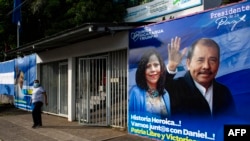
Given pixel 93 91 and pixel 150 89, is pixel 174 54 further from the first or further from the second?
pixel 93 91

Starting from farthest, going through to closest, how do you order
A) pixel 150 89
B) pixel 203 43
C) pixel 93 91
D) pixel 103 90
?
pixel 93 91 < pixel 103 90 < pixel 150 89 < pixel 203 43

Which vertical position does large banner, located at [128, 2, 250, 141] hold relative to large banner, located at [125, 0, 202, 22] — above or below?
below

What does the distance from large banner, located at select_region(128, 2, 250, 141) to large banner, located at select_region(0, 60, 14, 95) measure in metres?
14.9

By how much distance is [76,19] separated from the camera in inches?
864

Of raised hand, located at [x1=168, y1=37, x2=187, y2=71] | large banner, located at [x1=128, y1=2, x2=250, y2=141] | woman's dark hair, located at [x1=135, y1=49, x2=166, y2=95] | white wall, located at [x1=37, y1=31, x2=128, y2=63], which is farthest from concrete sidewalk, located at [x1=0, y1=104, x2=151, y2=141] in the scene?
white wall, located at [x1=37, y1=31, x2=128, y2=63]

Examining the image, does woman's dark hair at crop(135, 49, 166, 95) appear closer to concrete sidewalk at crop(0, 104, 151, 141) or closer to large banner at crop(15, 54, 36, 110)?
concrete sidewalk at crop(0, 104, 151, 141)

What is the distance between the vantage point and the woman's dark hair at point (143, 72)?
1025 cm

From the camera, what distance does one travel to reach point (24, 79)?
2178 cm

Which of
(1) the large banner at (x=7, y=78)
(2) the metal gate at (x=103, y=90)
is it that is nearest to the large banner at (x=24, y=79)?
(1) the large banner at (x=7, y=78)

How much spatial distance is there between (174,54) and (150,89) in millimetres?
1426

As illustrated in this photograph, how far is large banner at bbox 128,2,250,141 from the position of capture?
25.9 feet

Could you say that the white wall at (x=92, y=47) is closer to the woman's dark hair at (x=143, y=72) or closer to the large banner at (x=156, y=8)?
the woman's dark hair at (x=143, y=72)

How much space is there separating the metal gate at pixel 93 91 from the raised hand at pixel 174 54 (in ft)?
12.6

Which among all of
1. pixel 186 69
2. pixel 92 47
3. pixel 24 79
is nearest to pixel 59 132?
pixel 92 47
